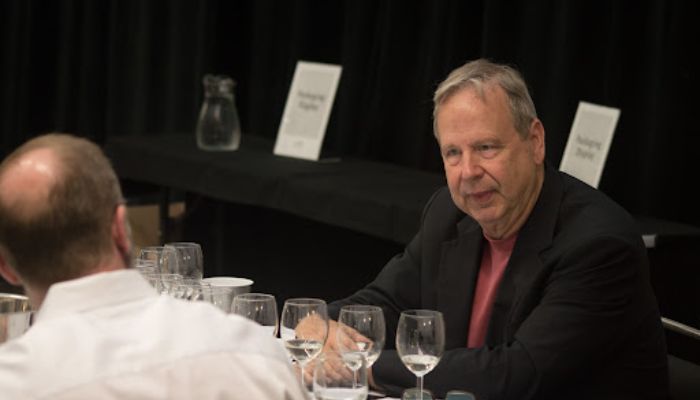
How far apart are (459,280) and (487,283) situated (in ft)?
0.24

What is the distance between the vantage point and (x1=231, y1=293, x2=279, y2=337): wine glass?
2.87 meters

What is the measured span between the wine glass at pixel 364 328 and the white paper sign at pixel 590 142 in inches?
79.2

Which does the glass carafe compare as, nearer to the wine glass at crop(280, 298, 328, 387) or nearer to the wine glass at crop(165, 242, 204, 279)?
the wine glass at crop(165, 242, 204, 279)

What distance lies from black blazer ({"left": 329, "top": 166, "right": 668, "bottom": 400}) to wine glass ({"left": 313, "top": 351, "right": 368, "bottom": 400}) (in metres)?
0.44

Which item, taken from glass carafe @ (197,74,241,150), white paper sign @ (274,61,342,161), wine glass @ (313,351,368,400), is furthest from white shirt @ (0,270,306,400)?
glass carafe @ (197,74,241,150)

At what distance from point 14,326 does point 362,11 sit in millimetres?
4263

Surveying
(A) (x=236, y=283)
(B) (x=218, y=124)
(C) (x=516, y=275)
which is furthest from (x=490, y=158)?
(B) (x=218, y=124)

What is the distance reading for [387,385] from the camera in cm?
304

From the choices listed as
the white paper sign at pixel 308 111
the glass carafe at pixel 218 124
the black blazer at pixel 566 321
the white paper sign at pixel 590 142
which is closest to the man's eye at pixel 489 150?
the black blazer at pixel 566 321

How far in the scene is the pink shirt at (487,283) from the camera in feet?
11.2

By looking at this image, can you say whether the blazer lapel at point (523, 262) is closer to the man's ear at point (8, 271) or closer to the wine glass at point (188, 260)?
the wine glass at point (188, 260)

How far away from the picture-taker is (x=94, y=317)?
2.01m

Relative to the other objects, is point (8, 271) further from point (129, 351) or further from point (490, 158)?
point (490, 158)

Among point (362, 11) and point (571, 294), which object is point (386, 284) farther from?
point (362, 11)
